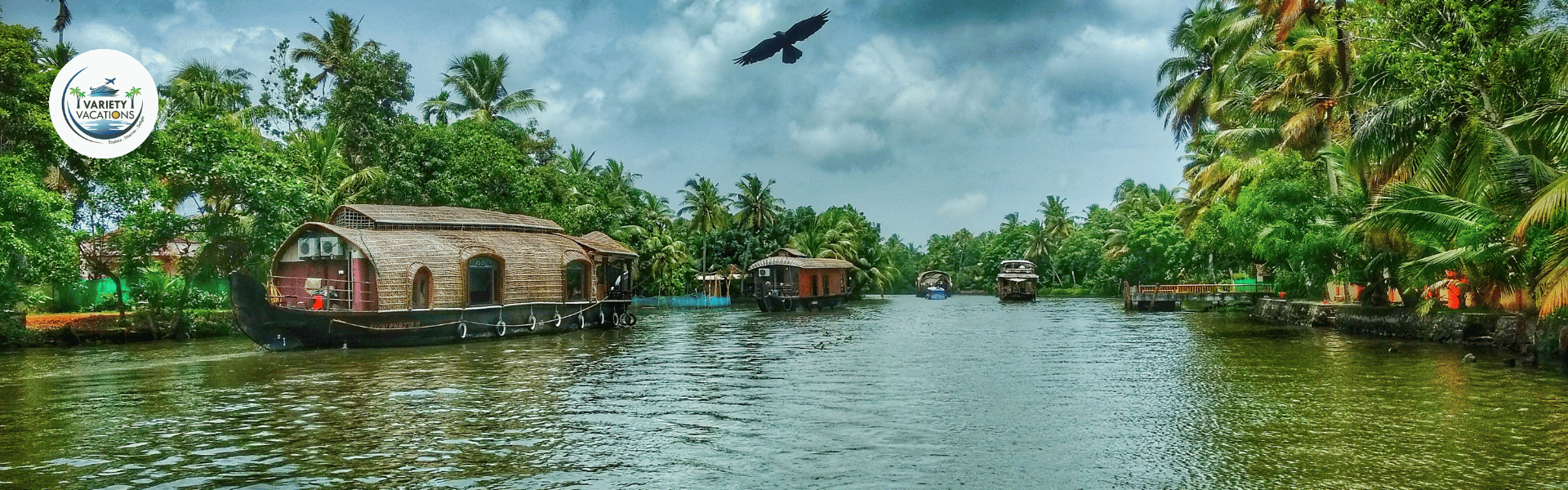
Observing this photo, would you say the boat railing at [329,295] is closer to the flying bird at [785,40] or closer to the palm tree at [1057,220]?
the flying bird at [785,40]

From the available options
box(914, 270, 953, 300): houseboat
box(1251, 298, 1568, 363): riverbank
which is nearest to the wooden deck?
box(1251, 298, 1568, 363): riverbank

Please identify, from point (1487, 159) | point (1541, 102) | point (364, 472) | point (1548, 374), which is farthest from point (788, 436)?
point (1487, 159)

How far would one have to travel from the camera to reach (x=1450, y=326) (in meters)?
20.1

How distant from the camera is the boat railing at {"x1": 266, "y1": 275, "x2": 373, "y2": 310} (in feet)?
75.7

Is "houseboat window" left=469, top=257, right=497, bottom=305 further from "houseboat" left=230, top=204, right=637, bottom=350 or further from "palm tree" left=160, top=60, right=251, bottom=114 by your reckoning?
"palm tree" left=160, top=60, right=251, bottom=114

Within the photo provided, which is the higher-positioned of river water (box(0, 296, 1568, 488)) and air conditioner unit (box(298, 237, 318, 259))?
air conditioner unit (box(298, 237, 318, 259))

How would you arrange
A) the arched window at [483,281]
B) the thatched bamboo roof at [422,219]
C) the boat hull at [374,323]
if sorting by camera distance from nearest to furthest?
1. the boat hull at [374,323]
2. the thatched bamboo roof at [422,219]
3. the arched window at [483,281]

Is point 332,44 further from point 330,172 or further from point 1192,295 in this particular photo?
point 1192,295

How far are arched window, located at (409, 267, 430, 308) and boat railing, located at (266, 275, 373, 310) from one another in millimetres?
995

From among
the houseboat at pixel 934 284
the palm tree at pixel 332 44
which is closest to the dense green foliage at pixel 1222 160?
the palm tree at pixel 332 44

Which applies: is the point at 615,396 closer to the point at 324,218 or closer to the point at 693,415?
the point at 693,415

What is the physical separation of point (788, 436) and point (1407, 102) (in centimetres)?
1456

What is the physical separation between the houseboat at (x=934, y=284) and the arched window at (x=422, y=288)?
61955mm

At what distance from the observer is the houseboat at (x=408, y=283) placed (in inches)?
850
